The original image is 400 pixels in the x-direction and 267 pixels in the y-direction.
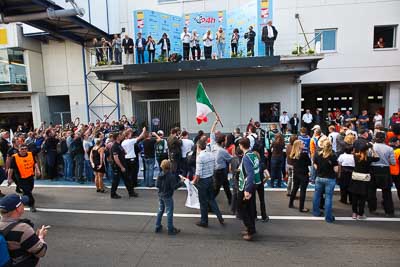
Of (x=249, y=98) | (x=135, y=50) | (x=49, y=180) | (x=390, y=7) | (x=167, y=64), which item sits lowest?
(x=49, y=180)

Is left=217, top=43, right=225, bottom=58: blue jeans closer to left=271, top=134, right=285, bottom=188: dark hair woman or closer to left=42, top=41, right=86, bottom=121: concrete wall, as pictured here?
left=271, top=134, right=285, bottom=188: dark hair woman

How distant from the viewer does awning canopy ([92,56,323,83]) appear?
12578 millimetres

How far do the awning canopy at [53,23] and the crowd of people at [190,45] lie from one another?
6.45 ft

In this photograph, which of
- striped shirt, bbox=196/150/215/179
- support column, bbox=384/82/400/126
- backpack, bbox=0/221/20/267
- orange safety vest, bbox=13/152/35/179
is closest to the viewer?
backpack, bbox=0/221/20/267

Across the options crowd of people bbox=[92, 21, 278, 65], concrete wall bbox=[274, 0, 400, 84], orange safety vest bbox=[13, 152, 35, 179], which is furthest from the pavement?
concrete wall bbox=[274, 0, 400, 84]

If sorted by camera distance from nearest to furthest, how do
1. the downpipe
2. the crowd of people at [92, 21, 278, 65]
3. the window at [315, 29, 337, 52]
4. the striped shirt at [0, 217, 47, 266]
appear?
the striped shirt at [0, 217, 47, 266]
the downpipe
the crowd of people at [92, 21, 278, 65]
the window at [315, 29, 337, 52]

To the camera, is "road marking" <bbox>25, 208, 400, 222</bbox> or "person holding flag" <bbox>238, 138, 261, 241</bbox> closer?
"person holding flag" <bbox>238, 138, 261, 241</bbox>

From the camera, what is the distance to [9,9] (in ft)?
31.4

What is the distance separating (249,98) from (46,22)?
1266cm

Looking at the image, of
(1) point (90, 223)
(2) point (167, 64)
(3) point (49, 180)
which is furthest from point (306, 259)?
(2) point (167, 64)

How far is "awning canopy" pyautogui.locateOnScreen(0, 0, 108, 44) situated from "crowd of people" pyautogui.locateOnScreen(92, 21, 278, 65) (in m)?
1.97

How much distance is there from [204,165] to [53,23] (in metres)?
15.1

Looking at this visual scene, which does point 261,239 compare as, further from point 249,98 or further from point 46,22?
point 46,22

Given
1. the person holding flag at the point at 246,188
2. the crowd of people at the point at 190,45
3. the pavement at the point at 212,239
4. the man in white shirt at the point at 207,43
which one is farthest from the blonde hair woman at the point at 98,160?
the man in white shirt at the point at 207,43
